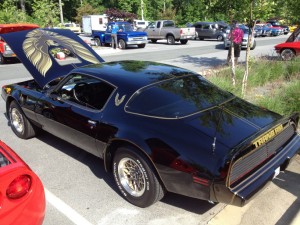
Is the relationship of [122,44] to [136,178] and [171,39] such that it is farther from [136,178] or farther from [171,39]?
[136,178]

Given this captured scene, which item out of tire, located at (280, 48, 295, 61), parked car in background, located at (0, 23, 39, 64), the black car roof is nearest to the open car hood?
the black car roof

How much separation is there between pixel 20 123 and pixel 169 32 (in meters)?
21.1

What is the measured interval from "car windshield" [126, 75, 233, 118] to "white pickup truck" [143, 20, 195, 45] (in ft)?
69.9

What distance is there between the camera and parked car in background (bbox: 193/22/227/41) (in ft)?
91.5

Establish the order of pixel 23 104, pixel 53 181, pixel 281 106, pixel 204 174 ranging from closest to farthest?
pixel 204 174 < pixel 53 181 < pixel 23 104 < pixel 281 106

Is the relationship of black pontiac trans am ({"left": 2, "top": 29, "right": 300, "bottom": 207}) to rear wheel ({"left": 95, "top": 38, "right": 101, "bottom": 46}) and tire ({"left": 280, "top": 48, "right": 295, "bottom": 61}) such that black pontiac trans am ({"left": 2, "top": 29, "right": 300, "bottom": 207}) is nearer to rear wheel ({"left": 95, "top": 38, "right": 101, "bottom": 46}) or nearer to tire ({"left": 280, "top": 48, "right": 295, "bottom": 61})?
tire ({"left": 280, "top": 48, "right": 295, "bottom": 61})

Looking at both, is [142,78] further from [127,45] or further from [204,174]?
[127,45]

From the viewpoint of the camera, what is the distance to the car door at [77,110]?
150 inches

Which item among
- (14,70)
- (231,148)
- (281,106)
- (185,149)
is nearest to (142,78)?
(185,149)

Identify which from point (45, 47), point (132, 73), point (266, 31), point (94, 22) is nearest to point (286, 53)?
point (45, 47)

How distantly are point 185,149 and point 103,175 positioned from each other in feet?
5.46

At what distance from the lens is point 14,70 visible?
13.2m

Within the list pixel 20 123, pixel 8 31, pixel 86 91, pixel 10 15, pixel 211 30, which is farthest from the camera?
pixel 211 30

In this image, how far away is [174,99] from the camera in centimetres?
360
